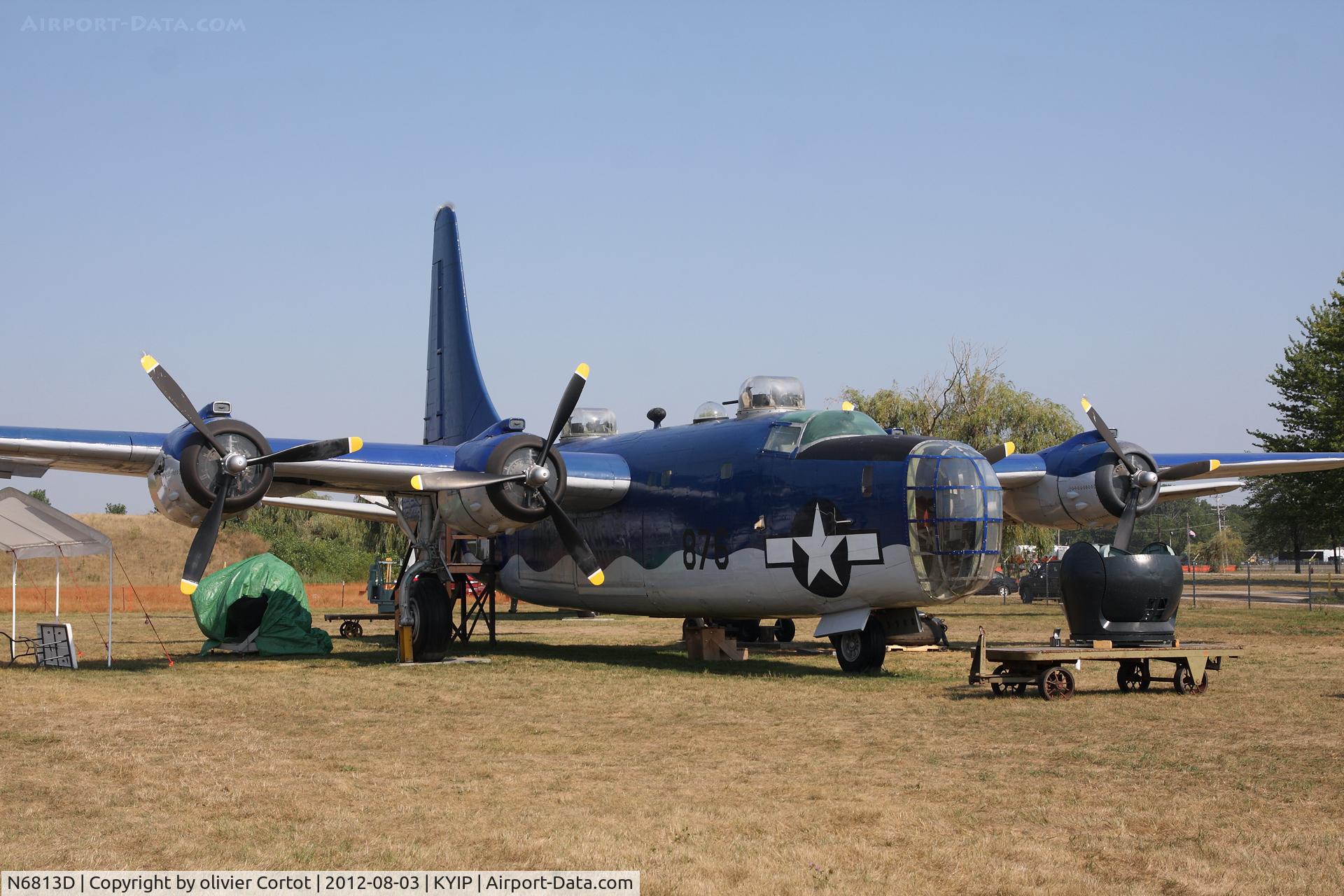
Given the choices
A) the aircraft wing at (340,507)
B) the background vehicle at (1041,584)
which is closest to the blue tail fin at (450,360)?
the aircraft wing at (340,507)

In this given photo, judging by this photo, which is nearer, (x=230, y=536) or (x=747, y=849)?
(x=747, y=849)

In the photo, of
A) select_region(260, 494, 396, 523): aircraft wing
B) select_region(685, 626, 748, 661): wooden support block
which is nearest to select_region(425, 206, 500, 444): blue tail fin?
select_region(260, 494, 396, 523): aircraft wing

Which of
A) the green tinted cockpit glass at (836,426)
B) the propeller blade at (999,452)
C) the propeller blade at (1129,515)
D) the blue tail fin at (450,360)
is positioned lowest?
the propeller blade at (1129,515)

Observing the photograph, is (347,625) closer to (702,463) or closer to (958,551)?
(702,463)

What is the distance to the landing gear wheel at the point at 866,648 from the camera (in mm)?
17297

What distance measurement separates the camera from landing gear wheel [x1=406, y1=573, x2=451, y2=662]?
2031cm

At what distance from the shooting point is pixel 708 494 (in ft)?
61.2

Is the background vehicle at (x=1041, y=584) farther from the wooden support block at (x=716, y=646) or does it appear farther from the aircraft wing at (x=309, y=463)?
→ the aircraft wing at (x=309, y=463)

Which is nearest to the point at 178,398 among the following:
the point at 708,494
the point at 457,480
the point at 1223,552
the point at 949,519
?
the point at 457,480

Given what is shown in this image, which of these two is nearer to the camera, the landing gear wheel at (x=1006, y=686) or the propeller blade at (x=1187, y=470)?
the landing gear wheel at (x=1006, y=686)

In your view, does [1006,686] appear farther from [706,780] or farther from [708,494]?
[706,780]

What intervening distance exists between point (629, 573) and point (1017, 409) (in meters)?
27.5

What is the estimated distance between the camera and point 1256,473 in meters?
→ 23.6

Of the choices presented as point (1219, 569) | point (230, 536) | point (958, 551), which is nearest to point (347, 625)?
point (958, 551)
